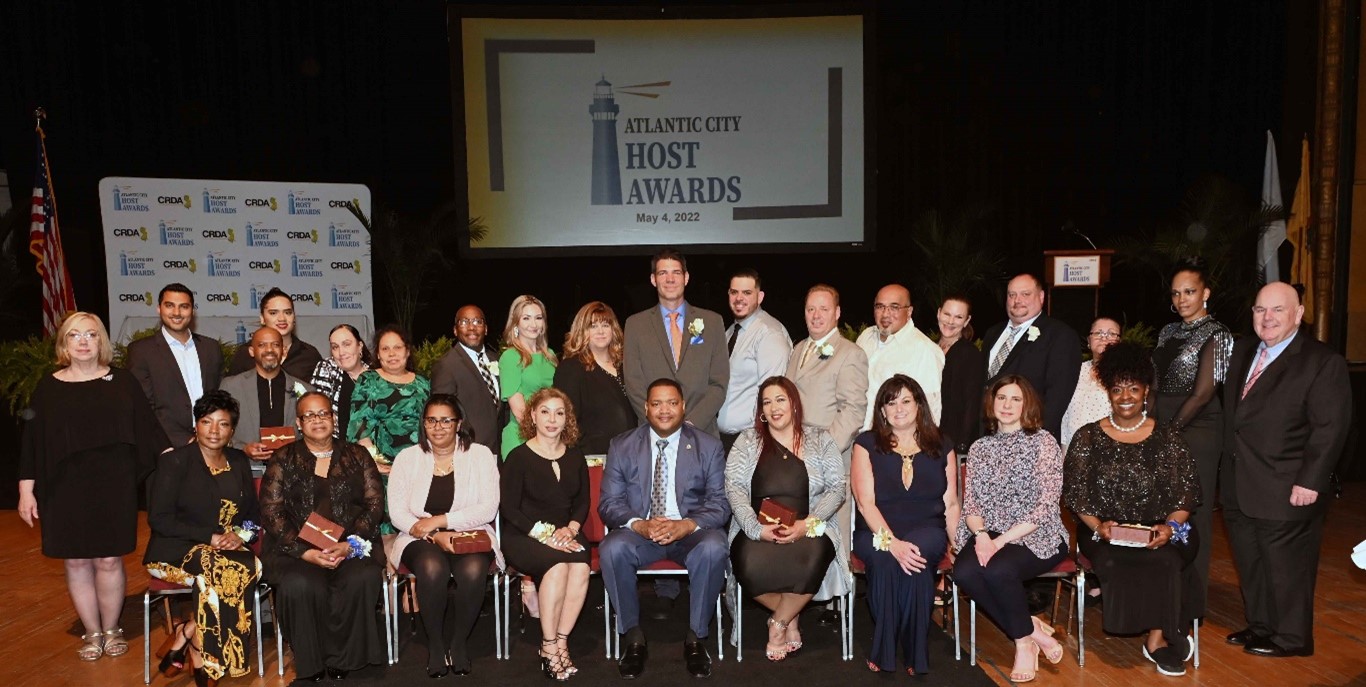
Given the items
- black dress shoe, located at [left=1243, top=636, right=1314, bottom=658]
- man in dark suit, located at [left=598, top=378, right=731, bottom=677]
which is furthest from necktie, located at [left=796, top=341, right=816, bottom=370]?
black dress shoe, located at [left=1243, top=636, right=1314, bottom=658]

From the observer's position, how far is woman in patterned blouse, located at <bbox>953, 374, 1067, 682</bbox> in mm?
4000

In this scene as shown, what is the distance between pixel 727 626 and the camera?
15.5ft

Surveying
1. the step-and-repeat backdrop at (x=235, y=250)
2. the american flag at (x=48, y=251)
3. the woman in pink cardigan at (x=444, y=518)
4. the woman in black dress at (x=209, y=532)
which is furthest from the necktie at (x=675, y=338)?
the american flag at (x=48, y=251)

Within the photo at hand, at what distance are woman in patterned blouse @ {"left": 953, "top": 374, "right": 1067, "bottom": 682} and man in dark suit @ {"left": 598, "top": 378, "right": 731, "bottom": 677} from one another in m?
1.07

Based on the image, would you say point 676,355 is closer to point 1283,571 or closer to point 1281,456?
point 1281,456

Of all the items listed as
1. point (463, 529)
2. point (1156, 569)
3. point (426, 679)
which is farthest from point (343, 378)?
point (1156, 569)

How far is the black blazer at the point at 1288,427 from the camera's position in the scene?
Result: 4.01 m

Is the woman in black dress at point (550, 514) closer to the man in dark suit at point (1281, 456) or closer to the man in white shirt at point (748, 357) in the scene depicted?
the man in white shirt at point (748, 357)

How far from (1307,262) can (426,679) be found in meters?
8.72

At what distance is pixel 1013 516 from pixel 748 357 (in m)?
1.50

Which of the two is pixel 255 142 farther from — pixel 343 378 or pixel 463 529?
pixel 463 529

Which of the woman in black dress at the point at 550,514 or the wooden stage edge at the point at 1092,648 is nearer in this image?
the wooden stage edge at the point at 1092,648

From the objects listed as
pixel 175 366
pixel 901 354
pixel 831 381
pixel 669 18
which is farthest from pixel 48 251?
pixel 901 354

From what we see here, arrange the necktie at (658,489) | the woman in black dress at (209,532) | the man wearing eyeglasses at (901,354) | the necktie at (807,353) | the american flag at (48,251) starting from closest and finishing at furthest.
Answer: the woman in black dress at (209,532) < the necktie at (658,489) < the necktie at (807,353) < the man wearing eyeglasses at (901,354) < the american flag at (48,251)
